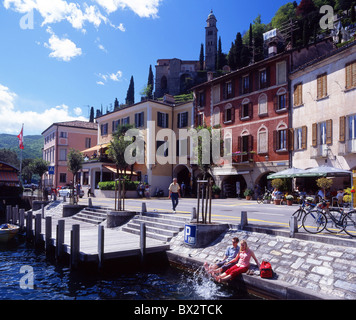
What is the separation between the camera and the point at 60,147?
51.2 meters

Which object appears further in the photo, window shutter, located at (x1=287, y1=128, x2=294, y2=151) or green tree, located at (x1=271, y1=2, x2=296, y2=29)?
green tree, located at (x1=271, y1=2, x2=296, y2=29)

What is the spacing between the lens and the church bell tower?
→ 95.1m

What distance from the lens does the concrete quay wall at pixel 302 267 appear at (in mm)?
6875

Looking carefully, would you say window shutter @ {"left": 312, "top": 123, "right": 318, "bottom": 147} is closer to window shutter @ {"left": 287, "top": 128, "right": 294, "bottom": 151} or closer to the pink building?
window shutter @ {"left": 287, "top": 128, "right": 294, "bottom": 151}

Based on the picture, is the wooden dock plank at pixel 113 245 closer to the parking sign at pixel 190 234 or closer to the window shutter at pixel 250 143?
the parking sign at pixel 190 234

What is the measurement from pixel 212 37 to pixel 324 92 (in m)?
83.5

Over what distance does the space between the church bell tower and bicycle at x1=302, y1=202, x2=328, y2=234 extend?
8743 cm

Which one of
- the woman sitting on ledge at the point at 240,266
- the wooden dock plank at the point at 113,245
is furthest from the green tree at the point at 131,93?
the woman sitting on ledge at the point at 240,266

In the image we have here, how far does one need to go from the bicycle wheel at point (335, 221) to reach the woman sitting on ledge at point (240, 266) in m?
2.63

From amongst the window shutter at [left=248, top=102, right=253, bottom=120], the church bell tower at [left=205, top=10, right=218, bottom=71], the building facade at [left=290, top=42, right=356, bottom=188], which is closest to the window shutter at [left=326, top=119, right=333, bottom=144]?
the building facade at [left=290, top=42, right=356, bottom=188]

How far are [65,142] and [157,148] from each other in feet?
70.8

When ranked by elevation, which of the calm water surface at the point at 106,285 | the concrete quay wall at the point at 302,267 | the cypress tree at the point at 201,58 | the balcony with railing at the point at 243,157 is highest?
the cypress tree at the point at 201,58

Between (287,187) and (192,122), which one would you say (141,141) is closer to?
(192,122)
